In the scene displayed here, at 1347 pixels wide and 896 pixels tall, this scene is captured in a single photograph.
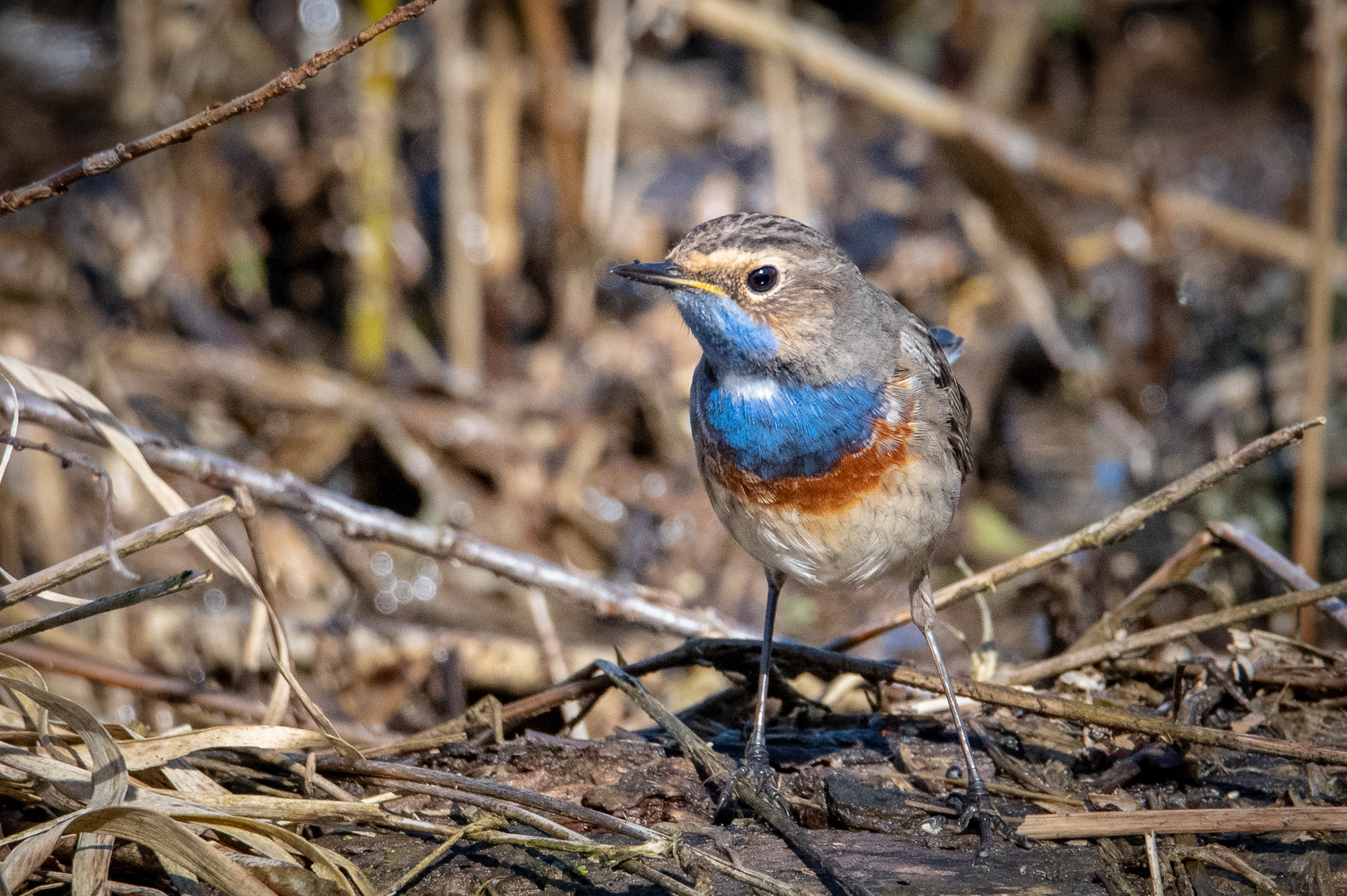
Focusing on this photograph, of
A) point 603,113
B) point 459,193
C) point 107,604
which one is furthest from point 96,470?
point 603,113

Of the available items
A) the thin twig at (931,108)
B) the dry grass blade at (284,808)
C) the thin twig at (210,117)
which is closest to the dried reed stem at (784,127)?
the thin twig at (931,108)

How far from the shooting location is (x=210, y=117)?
8.60ft

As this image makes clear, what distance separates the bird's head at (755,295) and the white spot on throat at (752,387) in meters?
0.02

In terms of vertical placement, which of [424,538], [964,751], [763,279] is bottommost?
[964,751]

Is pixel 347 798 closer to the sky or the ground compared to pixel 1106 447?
closer to the ground

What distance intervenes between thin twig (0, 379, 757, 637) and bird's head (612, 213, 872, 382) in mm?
1215

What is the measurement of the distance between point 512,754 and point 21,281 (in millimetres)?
6212

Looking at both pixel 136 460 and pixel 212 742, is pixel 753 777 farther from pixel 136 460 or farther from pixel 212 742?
pixel 136 460

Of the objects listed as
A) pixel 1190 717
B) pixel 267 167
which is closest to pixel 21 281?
pixel 267 167

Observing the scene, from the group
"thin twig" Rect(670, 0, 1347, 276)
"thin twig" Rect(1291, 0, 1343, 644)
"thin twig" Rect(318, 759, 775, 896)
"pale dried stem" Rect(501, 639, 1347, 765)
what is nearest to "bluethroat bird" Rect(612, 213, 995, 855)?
"pale dried stem" Rect(501, 639, 1347, 765)

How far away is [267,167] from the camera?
329 inches

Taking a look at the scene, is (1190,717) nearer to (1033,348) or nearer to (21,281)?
(1033,348)

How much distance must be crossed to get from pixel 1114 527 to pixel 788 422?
3.55 feet

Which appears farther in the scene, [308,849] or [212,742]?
[212,742]
